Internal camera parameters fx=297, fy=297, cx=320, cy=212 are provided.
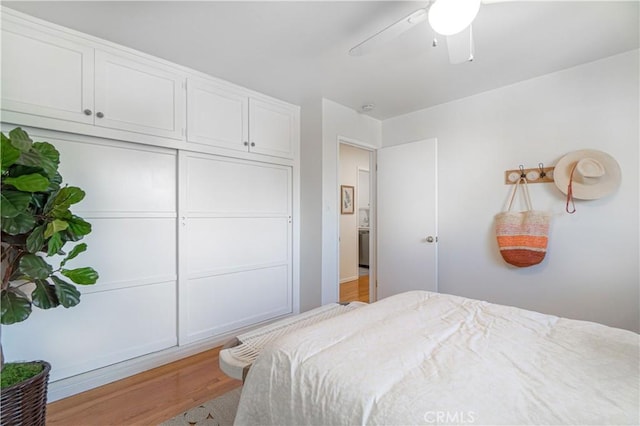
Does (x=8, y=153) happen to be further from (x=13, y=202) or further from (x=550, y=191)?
(x=550, y=191)

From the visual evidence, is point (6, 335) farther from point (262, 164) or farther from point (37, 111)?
point (262, 164)

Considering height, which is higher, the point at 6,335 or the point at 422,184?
the point at 422,184

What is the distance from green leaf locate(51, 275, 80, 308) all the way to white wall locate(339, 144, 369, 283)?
376cm

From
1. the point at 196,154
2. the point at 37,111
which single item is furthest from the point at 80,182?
the point at 196,154

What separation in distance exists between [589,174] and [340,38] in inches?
82.2

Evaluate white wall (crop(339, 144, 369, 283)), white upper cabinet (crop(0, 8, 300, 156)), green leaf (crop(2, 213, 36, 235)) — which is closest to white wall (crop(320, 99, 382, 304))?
white upper cabinet (crop(0, 8, 300, 156))

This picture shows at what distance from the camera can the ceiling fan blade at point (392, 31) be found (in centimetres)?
138

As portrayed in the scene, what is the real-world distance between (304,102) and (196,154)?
4.13 ft

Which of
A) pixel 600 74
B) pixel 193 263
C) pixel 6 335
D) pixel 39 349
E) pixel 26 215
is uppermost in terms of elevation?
pixel 600 74

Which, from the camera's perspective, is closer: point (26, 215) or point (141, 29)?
point (26, 215)

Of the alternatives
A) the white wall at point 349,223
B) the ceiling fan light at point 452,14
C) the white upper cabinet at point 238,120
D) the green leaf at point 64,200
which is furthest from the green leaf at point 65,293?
the white wall at point 349,223

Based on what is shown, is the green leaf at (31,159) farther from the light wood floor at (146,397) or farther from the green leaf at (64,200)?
the light wood floor at (146,397)

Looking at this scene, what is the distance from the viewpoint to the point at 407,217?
3.32m

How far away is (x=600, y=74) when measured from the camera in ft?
7.45
